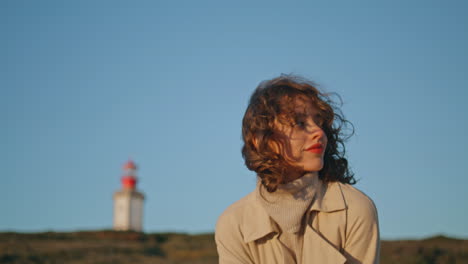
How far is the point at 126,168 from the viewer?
2977 inches

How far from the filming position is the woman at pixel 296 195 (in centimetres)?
288

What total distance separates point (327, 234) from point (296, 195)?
25cm

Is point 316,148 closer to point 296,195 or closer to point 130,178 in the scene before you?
point 296,195

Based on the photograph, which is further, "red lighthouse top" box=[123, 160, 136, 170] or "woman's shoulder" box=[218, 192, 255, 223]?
"red lighthouse top" box=[123, 160, 136, 170]

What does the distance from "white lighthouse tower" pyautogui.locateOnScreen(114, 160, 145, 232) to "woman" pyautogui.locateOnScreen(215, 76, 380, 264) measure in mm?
73562

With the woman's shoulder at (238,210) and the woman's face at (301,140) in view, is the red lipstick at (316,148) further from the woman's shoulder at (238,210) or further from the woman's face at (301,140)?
the woman's shoulder at (238,210)

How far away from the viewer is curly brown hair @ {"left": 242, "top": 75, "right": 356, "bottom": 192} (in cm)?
295

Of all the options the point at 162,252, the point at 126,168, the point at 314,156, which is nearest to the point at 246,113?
the point at 314,156

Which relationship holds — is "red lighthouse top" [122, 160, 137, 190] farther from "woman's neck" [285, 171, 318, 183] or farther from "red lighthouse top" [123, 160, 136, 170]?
"woman's neck" [285, 171, 318, 183]

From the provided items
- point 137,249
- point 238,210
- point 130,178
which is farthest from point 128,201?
point 238,210

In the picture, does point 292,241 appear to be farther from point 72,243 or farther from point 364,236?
point 72,243

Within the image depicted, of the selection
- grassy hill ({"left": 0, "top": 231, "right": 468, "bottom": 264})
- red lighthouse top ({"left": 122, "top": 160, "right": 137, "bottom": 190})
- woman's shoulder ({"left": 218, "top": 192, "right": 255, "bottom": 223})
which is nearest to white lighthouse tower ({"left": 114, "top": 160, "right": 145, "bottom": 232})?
red lighthouse top ({"left": 122, "top": 160, "right": 137, "bottom": 190})

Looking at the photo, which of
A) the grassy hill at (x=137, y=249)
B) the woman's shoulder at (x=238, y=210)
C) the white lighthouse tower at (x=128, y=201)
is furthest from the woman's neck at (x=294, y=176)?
the white lighthouse tower at (x=128, y=201)

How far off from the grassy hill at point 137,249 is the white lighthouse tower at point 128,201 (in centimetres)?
5548
